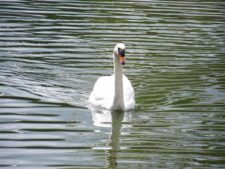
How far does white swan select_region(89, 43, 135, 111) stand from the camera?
523 inches

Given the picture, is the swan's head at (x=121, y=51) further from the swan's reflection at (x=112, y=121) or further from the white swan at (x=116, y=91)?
the swan's reflection at (x=112, y=121)

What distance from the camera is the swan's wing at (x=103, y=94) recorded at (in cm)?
1360

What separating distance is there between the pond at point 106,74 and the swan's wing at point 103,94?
18 cm

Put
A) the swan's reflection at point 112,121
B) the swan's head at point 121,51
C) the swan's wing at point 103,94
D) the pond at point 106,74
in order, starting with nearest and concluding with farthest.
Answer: the pond at point 106,74 → the swan's reflection at point 112,121 → the swan's head at point 121,51 → the swan's wing at point 103,94

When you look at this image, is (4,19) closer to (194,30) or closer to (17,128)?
(194,30)

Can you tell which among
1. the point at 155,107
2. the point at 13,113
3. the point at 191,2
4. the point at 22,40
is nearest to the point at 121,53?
the point at 155,107

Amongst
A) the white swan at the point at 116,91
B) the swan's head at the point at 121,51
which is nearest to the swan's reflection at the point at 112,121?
the white swan at the point at 116,91

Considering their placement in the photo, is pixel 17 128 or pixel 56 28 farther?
pixel 56 28

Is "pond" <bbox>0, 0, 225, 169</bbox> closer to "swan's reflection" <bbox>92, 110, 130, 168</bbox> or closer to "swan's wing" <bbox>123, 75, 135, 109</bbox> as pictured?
Answer: "swan's reflection" <bbox>92, 110, 130, 168</bbox>

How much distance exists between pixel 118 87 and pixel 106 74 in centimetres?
272

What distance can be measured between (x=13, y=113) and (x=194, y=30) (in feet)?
28.2

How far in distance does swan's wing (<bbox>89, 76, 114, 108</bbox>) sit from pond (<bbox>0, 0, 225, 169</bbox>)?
7.0 inches

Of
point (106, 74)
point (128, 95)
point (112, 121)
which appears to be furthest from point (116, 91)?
point (106, 74)

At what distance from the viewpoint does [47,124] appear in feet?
39.8
